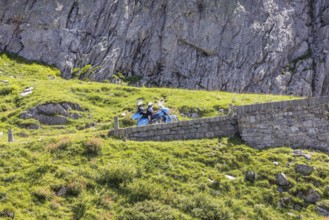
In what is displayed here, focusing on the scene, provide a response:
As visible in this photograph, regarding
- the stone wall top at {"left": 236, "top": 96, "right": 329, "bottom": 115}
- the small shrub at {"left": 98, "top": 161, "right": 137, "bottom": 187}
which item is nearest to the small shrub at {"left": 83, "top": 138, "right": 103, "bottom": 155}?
the small shrub at {"left": 98, "top": 161, "right": 137, "bottom": 187}

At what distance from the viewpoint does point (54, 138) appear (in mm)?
20906

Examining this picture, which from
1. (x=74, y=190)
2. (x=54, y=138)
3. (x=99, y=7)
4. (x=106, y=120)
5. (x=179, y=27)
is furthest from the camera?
(x=99, y=7)

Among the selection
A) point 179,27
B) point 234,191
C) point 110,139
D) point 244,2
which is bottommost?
point 234,191

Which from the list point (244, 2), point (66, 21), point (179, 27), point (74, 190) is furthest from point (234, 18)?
point (74, 190)

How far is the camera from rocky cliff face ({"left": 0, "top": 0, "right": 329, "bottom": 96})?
171ft

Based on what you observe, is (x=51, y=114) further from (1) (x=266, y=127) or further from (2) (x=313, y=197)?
(2) (x=313, y=197)

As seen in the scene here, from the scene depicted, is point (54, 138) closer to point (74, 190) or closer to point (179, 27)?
point (74, 190)

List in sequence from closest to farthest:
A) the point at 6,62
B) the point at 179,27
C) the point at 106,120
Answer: the point at 106,120 < the point at 6,62 < the point at 179,27

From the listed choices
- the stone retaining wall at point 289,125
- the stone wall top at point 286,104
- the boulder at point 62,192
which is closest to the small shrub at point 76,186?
the boulder at point 62,192

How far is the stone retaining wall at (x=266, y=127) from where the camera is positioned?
70.6 ft

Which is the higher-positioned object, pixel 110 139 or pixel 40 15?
pixel 40 15

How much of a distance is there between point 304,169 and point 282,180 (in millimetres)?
1428

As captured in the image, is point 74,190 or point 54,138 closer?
point 74,190

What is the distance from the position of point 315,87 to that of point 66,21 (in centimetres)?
3532
